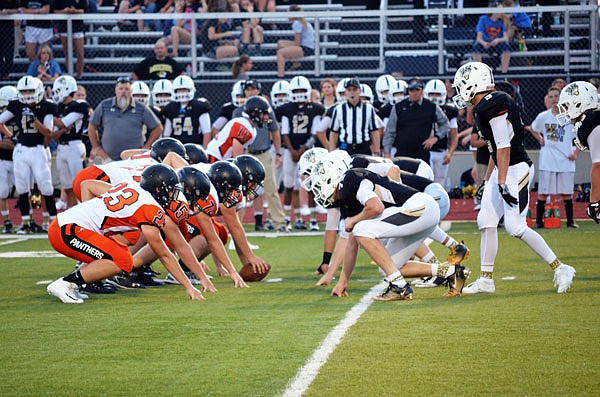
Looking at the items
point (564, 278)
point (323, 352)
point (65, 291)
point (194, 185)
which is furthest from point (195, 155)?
point (323, 352)

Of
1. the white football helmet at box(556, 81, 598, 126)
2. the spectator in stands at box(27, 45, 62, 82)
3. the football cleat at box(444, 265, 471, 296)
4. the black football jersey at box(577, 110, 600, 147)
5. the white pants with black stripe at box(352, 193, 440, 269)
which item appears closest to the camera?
the white pants with black stripe at box(352, 193, 440, 269)

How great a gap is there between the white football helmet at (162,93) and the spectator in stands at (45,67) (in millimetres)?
4490

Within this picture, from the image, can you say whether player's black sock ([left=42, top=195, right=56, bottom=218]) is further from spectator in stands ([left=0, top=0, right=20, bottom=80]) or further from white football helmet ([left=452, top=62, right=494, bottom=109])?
white football helmet ([left=452, top=62, right=494, bottom=109])

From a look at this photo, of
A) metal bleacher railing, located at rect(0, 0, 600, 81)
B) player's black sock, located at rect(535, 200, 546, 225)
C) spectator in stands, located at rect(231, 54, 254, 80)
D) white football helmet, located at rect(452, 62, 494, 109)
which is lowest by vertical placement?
player's black sock, located at rect(535, 200, 546, 225)

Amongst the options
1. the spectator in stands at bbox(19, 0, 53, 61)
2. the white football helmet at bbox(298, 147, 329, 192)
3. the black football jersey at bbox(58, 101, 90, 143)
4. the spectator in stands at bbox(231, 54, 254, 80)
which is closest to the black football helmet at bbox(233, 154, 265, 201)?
the white football helmet at bbox(298, 147, 329, 192)

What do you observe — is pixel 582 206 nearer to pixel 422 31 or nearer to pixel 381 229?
pixel 422 31

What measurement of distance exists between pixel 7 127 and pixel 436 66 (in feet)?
26.4

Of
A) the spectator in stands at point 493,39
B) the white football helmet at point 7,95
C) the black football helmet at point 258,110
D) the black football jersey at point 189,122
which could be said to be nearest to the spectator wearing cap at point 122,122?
the black football jersey at point 189,122

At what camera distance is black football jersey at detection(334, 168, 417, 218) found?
7863 mm

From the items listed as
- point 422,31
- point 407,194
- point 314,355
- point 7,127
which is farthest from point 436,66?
point 314,355

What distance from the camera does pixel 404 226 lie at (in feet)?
26.7

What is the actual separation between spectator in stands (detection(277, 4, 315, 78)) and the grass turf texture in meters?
10.4

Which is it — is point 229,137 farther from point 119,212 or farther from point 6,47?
point 6,47

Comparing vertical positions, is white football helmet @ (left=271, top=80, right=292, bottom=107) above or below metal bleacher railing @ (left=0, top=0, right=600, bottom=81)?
below
